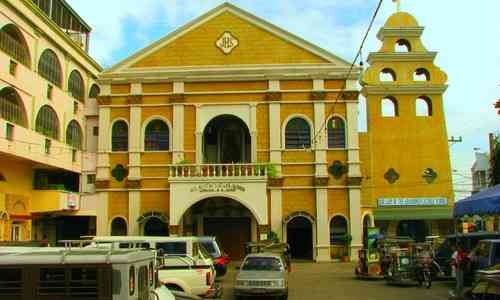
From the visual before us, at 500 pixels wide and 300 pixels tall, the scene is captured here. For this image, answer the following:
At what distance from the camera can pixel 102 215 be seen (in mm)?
33312

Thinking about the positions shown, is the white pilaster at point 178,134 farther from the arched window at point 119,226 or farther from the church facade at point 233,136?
the arched window at point 119,226

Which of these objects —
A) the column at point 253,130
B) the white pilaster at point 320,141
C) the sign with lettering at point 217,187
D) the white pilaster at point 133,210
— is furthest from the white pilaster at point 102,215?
the white pilaster at point 320,141

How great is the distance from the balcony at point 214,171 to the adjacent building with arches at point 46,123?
573 centimetres

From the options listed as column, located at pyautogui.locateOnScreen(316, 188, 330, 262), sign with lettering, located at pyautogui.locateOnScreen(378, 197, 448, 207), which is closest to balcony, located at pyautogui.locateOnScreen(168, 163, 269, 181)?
column, located at pyautogui.locateOnScreen(316, 188, 330, 262)

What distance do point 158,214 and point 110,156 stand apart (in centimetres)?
450

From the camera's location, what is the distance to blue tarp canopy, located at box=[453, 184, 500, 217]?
16250 mm

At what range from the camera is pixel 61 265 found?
6.60m

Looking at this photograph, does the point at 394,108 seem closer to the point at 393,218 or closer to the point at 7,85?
the point at 393,218

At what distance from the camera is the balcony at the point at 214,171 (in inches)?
1233

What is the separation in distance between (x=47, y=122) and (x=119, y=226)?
7387 mm

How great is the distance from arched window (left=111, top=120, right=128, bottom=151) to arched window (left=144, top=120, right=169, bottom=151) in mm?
1243

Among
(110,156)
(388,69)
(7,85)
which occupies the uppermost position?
(388,69)

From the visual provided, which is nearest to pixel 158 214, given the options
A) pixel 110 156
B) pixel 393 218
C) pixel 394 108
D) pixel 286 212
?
pixel 110 156

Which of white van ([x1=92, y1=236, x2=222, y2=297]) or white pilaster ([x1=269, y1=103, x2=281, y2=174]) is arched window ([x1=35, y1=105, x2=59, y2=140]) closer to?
white pilaster ([x1=269, y1=103, x2=281, y2=174])
